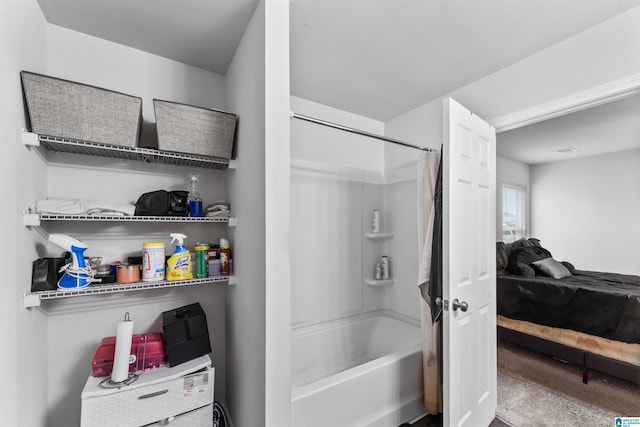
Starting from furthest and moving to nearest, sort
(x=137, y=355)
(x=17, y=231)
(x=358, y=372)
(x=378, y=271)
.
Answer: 1. (x=378, y=271)
2. (x=358, y=372)
3. (x=137, y=355)
4. (x=17, y=231)

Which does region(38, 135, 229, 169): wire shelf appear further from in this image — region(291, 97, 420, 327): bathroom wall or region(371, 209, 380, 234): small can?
region(371, 209, 380, 234): small can

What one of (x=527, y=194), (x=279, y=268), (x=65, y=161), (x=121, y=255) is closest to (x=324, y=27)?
(x=279, y=268)

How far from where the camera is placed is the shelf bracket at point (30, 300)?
42.2 inches

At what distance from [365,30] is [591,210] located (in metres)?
4.75

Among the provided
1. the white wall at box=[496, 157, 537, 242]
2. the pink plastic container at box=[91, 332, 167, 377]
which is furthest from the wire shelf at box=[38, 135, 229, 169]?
the white wall at box=[496, 157, 537, 242]

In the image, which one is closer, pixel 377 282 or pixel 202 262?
pixel 202 262

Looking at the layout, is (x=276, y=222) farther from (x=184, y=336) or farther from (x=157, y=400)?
(x=157, y=400)

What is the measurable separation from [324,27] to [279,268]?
1328 mm

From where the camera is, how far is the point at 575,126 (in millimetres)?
2945

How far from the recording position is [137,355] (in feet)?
4.14

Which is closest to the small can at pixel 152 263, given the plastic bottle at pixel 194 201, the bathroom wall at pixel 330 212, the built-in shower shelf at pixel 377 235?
the plastic bottle at pixel 194 201

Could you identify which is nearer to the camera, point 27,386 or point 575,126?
point 27,386

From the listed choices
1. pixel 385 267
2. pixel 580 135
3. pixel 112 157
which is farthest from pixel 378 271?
pixel 580 135

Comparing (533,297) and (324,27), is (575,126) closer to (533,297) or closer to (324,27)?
(533,297)
